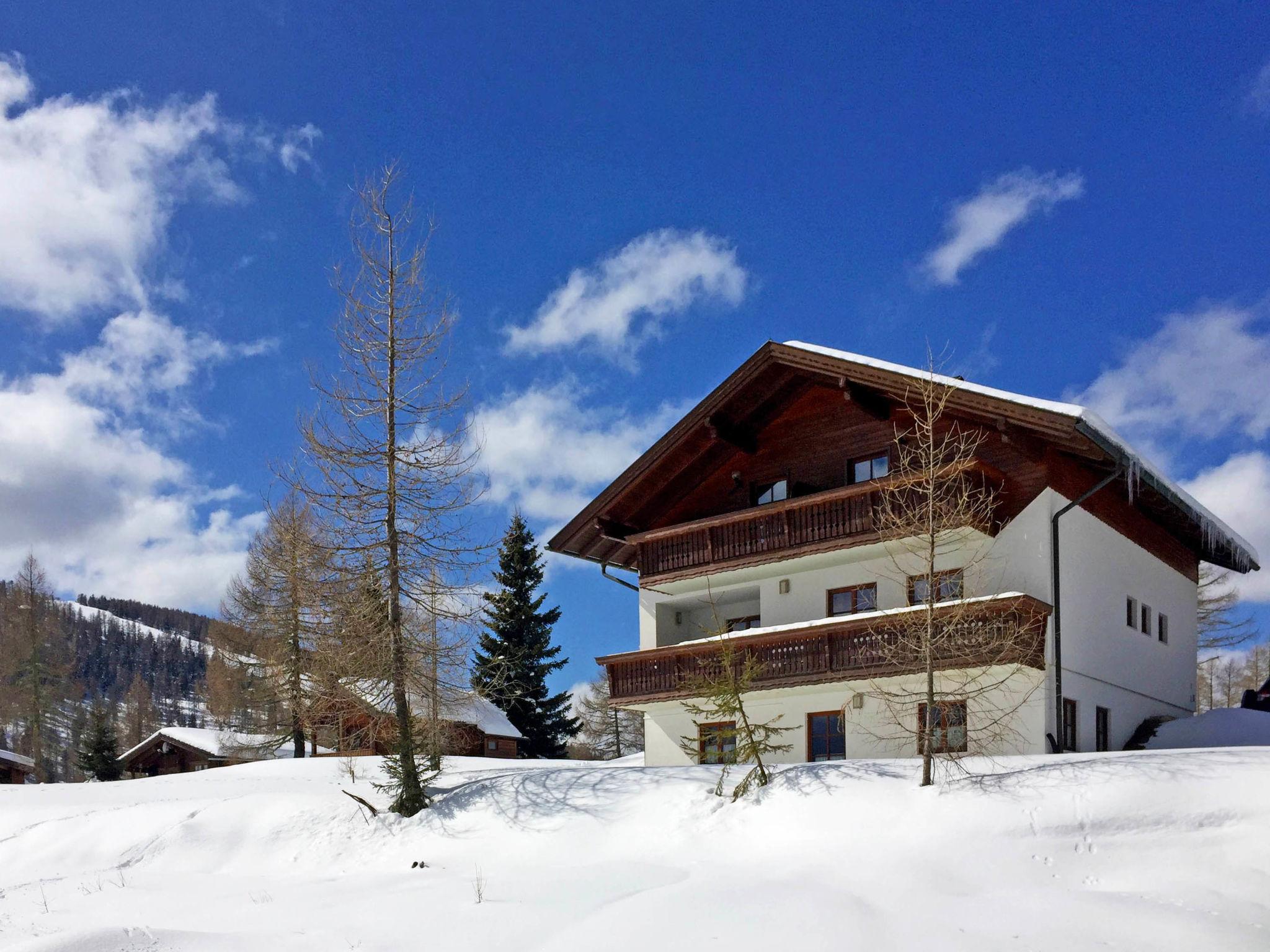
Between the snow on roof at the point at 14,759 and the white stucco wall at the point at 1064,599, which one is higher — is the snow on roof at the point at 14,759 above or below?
below

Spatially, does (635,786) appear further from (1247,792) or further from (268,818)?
(1247,792)

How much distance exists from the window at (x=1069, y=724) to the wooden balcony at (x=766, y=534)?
174 inches

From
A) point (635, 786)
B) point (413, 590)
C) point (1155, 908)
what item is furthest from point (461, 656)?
point (1155, 908)

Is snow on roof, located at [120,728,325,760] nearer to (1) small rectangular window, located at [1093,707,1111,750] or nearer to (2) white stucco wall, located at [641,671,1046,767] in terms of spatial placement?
(2) white stucco wall, located at [641,671,1046,767]

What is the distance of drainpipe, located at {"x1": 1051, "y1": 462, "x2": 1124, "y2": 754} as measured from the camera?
64.8 ft

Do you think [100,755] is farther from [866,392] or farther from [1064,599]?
[1064,599]

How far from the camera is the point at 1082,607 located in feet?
69.6

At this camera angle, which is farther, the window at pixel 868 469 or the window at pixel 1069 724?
the window at pixel 868 469

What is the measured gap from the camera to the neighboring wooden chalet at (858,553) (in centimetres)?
2030

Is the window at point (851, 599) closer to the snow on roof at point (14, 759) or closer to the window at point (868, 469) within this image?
the window at point (868, 469)

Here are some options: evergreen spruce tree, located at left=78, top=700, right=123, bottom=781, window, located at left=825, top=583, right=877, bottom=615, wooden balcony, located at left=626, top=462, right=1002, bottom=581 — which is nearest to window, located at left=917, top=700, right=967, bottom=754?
window, located at left=825, top=583, right=877, bottom=615

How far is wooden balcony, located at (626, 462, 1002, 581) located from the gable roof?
1262 millimetres

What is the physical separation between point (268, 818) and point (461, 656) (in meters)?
4.52

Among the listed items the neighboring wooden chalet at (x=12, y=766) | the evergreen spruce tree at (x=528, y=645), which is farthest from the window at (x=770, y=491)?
the neighboring wooden chalet at (x=12, y=766)
